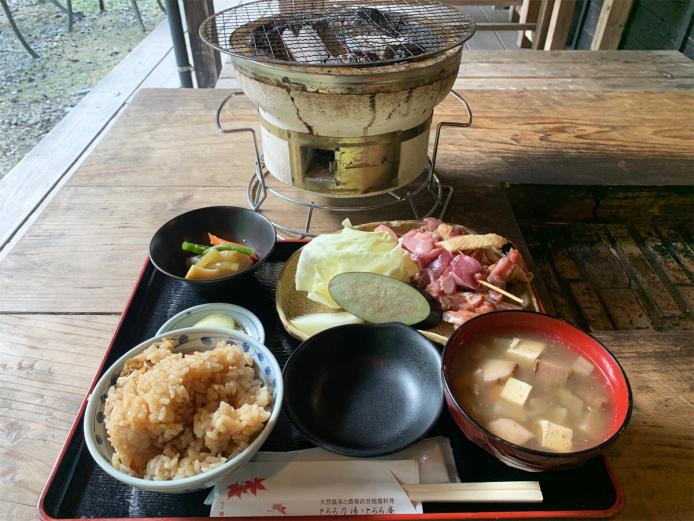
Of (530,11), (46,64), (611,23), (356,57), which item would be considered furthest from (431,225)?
(530,11)

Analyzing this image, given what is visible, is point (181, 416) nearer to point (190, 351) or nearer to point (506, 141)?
point (190, 351)

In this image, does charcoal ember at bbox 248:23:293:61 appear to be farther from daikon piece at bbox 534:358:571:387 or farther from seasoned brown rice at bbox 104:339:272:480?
daikon piece at bbox 534:358:571:387

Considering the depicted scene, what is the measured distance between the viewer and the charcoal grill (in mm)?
1610

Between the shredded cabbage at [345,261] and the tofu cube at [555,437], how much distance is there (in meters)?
0.68

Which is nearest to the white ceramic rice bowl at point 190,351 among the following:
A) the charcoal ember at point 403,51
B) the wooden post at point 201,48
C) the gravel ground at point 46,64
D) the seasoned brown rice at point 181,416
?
the seasoned brown rice at point 181,416

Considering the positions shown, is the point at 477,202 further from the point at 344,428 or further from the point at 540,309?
the point at 344,428

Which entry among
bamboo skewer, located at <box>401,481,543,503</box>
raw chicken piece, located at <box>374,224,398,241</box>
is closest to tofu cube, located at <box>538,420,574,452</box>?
bamboo skewer, located at <box>401,481,543,503</box>

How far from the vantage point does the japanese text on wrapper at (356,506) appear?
1104 millimetres

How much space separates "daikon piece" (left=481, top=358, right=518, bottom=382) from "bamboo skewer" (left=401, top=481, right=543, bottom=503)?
245mm

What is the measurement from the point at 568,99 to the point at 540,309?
2.02 meters

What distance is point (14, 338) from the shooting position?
163 cm

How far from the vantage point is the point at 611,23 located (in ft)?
15.8

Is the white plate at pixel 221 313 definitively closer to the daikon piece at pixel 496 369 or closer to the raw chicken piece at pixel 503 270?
the daikon piece at pixel 496 369

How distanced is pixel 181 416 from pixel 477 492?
2.33 ft
